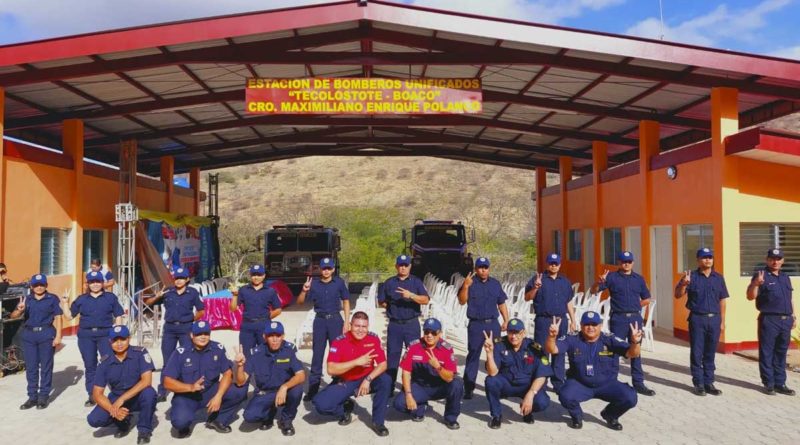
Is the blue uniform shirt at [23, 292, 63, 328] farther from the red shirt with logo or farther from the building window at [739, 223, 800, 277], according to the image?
the building window at [739, 223, 800, 277]

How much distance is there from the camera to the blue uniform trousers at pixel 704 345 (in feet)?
24.0

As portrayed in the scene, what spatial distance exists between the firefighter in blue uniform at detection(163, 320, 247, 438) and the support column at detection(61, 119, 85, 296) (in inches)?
332

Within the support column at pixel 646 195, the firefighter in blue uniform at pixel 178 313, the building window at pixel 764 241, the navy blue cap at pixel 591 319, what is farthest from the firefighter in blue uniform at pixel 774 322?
the firefighter in blue uniform at pixel 178 313

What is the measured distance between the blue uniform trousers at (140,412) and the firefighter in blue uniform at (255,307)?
64.6 inches

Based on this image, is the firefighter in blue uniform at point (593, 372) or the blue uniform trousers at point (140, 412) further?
the firefighter in blue uniform at point (593, 372)

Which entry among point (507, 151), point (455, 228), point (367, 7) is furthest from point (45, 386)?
point (507, 151)

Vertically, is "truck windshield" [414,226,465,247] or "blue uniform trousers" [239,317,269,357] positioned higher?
"truck windshield" [414,226,465,247]

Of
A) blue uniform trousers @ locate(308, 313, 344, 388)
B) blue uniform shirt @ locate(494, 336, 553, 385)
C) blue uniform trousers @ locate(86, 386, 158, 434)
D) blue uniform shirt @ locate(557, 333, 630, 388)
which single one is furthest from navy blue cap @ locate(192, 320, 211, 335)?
blue uniform shirt @ locate(557, 333, 630, 388)

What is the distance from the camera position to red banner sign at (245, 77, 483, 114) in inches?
392

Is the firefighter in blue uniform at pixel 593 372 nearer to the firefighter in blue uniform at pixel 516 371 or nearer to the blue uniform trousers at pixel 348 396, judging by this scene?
the firefighter in blue uniform at pixel 516 371

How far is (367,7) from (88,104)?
696 centimetres

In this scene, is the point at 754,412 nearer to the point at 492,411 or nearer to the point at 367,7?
the point at 492,411

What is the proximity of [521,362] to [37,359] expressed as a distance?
548cm

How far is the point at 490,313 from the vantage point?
7113 millimetres
